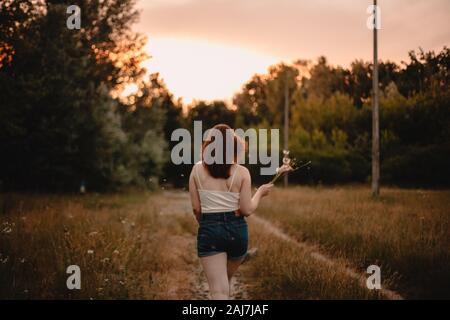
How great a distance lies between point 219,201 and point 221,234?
297 millimetres

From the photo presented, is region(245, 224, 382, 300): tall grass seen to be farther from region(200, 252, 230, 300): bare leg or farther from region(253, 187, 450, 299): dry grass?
region(200, 252, 230, 300): bare leg

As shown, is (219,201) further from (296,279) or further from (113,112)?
(113,112)

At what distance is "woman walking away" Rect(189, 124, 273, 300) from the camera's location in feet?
12.2

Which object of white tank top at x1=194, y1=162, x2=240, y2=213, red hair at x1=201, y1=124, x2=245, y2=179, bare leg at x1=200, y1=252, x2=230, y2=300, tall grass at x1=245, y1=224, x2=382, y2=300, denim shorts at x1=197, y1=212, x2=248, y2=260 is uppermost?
red hair at x1=201, y1=124, x2=245, y2=179

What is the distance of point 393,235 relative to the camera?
25.0 feet

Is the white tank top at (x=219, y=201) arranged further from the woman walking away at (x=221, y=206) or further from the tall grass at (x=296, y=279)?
the tall grass at (x=296, y=279)

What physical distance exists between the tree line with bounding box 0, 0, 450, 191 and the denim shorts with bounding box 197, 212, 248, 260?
768 cm

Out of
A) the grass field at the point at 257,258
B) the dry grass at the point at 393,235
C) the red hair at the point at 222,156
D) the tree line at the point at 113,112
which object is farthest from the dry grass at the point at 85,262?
the tree line at the point at 113,112

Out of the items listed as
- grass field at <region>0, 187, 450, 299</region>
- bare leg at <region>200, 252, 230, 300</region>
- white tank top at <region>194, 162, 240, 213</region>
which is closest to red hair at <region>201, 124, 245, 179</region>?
white tank top at <region>194, 162, 240, 213</region>

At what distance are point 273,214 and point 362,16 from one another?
22.5ft

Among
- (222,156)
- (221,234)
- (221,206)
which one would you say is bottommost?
(221,234)

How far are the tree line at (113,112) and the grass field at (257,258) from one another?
3.11 metres

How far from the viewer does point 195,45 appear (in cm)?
1483

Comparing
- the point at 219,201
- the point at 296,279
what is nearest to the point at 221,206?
the point at 219,201
